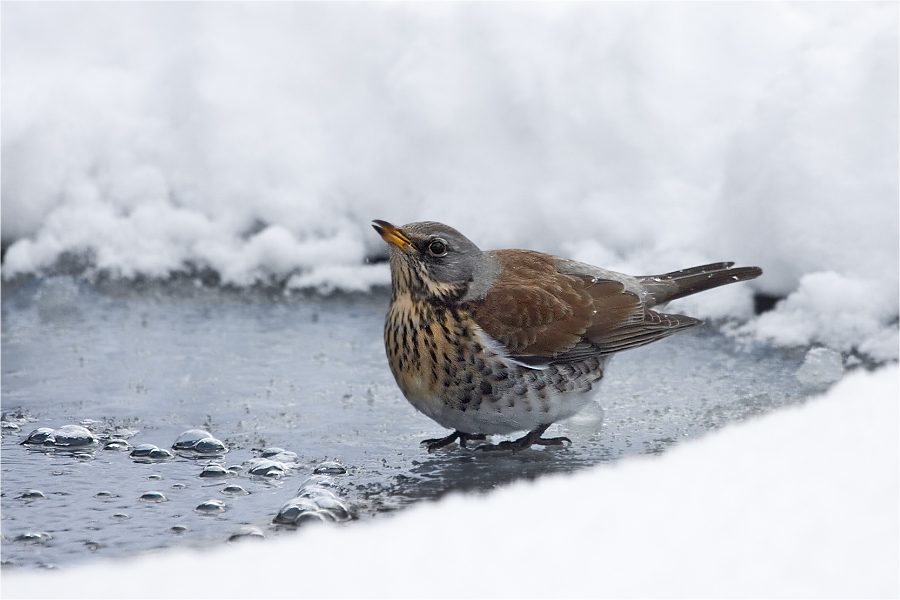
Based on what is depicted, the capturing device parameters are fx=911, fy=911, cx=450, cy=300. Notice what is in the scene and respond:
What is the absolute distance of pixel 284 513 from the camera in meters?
3.16

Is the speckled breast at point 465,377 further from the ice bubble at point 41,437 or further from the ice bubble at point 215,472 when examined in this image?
the ice bubble at point 41,437

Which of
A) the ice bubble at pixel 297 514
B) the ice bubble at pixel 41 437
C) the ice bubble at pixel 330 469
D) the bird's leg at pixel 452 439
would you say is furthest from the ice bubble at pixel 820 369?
the ice bubble at pixel 41 437

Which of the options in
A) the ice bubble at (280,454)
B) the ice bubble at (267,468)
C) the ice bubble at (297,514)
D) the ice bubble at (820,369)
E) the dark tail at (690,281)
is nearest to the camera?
the ice bubble at (297,514)

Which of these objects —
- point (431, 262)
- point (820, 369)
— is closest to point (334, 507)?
point (431, 262)

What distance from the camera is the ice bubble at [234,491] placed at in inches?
136

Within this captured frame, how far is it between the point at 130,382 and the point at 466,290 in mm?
1973

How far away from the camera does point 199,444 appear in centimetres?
395

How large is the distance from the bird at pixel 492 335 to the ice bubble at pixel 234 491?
2.77 feet

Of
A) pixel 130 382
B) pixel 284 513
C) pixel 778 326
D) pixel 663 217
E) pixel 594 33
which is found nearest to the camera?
pixel 284 513

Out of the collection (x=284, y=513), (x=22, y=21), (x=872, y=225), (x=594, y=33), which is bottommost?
(x=284, y=513)

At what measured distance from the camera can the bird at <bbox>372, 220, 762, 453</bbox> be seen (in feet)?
12.7

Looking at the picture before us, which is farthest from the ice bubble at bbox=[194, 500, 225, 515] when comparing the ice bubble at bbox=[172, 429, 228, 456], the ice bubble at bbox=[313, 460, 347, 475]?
the ice bubble at bbox=[172, 429, 228, 456]

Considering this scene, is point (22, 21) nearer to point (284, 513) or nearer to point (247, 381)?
point (247, 381)

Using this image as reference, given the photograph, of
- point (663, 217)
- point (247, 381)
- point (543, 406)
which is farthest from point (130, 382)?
point (663, 217)
